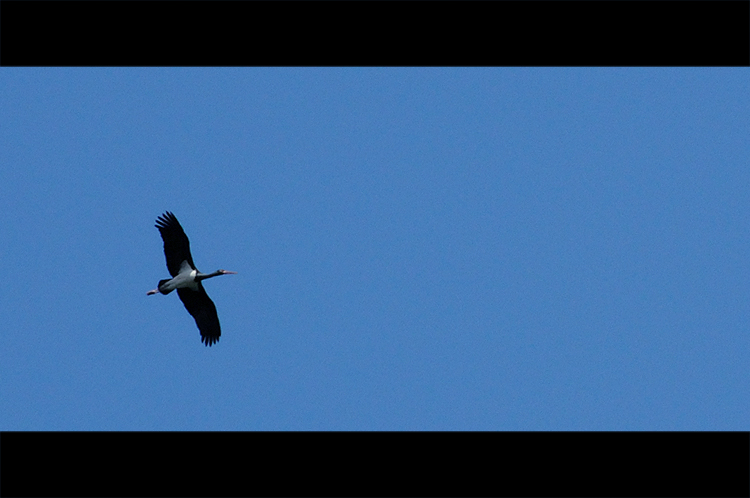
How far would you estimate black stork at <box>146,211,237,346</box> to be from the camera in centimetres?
2409

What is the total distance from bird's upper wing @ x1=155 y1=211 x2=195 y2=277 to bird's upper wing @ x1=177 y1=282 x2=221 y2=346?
0.73 meters

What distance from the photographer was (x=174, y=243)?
24.2 m

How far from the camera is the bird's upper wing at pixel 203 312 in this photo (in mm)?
25078

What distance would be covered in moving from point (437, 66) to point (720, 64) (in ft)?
21.1

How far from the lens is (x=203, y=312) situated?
25234 millimetres

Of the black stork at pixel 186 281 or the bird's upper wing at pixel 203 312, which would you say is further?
the bird's upper wing at pixel 203 312

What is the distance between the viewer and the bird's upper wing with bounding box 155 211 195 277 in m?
24.0

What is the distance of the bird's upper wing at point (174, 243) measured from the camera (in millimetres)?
23969

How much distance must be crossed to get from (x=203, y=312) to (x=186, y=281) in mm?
1024

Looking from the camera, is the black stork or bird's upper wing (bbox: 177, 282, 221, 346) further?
bird's upper wing (bbox: 177, 282, 221, 346)

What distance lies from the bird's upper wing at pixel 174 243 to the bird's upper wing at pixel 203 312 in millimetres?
725

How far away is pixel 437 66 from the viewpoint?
23500 mm

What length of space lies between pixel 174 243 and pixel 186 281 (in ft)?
3.21

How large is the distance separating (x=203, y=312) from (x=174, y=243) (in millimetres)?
1982
